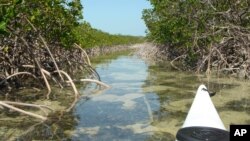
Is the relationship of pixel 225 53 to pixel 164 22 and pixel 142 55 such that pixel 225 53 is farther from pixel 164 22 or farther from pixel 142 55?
pixel 142 55

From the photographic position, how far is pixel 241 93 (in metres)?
10.6

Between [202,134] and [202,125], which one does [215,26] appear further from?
[202,134]

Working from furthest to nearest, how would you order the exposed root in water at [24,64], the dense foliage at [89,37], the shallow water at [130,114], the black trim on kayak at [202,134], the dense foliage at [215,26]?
the dense foliage at [89,37] < the dense foliage at [215,26] < the exposed root in water at [24,64] < the shallow water at [130,114] < the black trim on kayak at [202,134]

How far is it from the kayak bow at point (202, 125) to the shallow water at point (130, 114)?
1.48 metres

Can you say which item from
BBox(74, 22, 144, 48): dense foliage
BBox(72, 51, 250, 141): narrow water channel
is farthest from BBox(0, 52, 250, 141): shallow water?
BBox(74, 22, 144, 48): dense foliage

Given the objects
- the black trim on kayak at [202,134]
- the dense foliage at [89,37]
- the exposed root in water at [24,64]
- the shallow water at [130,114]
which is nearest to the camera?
the black trim on kayak at [202,134]

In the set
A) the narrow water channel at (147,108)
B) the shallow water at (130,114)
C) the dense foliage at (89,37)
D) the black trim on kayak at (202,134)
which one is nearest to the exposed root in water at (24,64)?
the shallow water at (130,114)

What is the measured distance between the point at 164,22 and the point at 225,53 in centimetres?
685

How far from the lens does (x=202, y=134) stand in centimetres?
453

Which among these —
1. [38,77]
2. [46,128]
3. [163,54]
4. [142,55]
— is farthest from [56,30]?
[142,55]

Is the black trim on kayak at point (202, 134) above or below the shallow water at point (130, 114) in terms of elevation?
above

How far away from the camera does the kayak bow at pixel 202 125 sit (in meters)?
4.52

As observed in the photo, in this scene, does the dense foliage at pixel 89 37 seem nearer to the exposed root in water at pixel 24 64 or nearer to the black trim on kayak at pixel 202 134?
the exposed root in water at pixel 24 64

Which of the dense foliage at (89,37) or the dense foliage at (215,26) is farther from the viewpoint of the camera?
the dense foliage at (89,37)
